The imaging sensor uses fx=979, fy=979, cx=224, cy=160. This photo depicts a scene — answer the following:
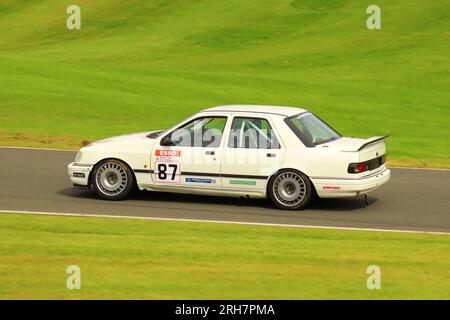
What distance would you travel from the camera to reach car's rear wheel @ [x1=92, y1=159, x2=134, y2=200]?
15.2 meters

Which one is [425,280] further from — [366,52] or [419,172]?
[366,52]

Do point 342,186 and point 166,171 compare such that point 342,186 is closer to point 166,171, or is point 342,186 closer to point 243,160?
point 243,160

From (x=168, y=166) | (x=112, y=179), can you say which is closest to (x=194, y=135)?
(x=168, y=166)

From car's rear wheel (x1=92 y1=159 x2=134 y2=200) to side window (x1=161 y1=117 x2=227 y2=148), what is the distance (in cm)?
79

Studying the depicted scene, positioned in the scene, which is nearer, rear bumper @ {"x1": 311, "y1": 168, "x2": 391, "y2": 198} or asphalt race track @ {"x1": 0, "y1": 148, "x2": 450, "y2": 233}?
asphalt race track @ {"x1": 0, "y1": 148, "x2": 450, "y2": 233}

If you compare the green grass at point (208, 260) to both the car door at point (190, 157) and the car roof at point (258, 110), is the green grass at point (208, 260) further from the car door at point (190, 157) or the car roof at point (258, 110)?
the car roof at point (258, 110)

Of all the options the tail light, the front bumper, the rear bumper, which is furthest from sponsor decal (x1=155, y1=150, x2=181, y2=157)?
the tail light

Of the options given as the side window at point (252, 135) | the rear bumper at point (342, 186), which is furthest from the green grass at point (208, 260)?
the side window at point (252, 135)

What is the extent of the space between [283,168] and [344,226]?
1.41 metres

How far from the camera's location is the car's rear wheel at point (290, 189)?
1452 centimetres

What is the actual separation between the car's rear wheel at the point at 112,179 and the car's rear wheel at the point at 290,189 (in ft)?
7.42

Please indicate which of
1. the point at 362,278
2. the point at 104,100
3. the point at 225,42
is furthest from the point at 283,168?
the point at 225,42

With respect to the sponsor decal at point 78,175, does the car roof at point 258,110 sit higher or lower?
higher

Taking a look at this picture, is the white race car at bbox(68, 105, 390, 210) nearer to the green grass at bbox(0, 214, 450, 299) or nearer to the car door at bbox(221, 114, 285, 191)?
the car door at bbox(221, 114, 285, 191)
